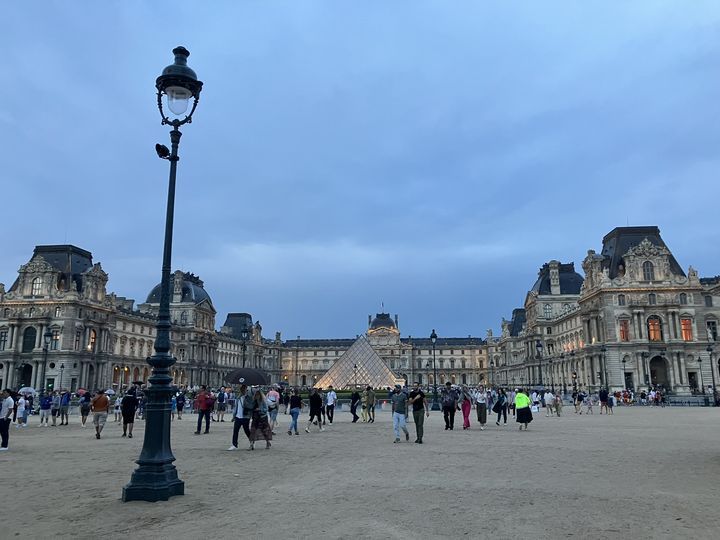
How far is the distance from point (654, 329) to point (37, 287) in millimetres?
65226

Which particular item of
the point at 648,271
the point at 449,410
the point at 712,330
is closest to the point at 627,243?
the point at 648,271

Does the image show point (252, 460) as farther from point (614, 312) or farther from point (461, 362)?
point (461, 362)

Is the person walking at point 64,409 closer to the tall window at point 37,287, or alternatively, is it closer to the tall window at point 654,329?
the tall window at point 37,287

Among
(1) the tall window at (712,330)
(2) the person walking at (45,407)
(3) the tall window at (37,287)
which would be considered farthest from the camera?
(3) the tall window at (37,287)

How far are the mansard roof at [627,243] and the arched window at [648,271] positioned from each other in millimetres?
2189

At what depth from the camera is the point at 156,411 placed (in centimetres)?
755

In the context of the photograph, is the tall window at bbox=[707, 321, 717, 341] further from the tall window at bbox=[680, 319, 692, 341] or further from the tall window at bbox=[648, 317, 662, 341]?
the tall window at bbox=[648, 317, 662, 341]

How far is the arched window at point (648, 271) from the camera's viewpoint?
2043 inches

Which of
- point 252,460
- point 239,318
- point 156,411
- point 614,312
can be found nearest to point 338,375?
point 614,312

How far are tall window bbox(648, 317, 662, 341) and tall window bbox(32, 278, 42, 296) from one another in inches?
2525

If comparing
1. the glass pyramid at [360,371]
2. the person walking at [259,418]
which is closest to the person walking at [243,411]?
the person walking at [259,418]

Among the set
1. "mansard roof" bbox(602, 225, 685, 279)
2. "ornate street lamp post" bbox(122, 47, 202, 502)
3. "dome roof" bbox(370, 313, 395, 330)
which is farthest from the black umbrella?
"dome roof" bbox(370, 313, 395, 330)

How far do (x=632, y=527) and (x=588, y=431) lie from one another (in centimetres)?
1324

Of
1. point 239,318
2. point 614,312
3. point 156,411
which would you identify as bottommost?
point 156,411
